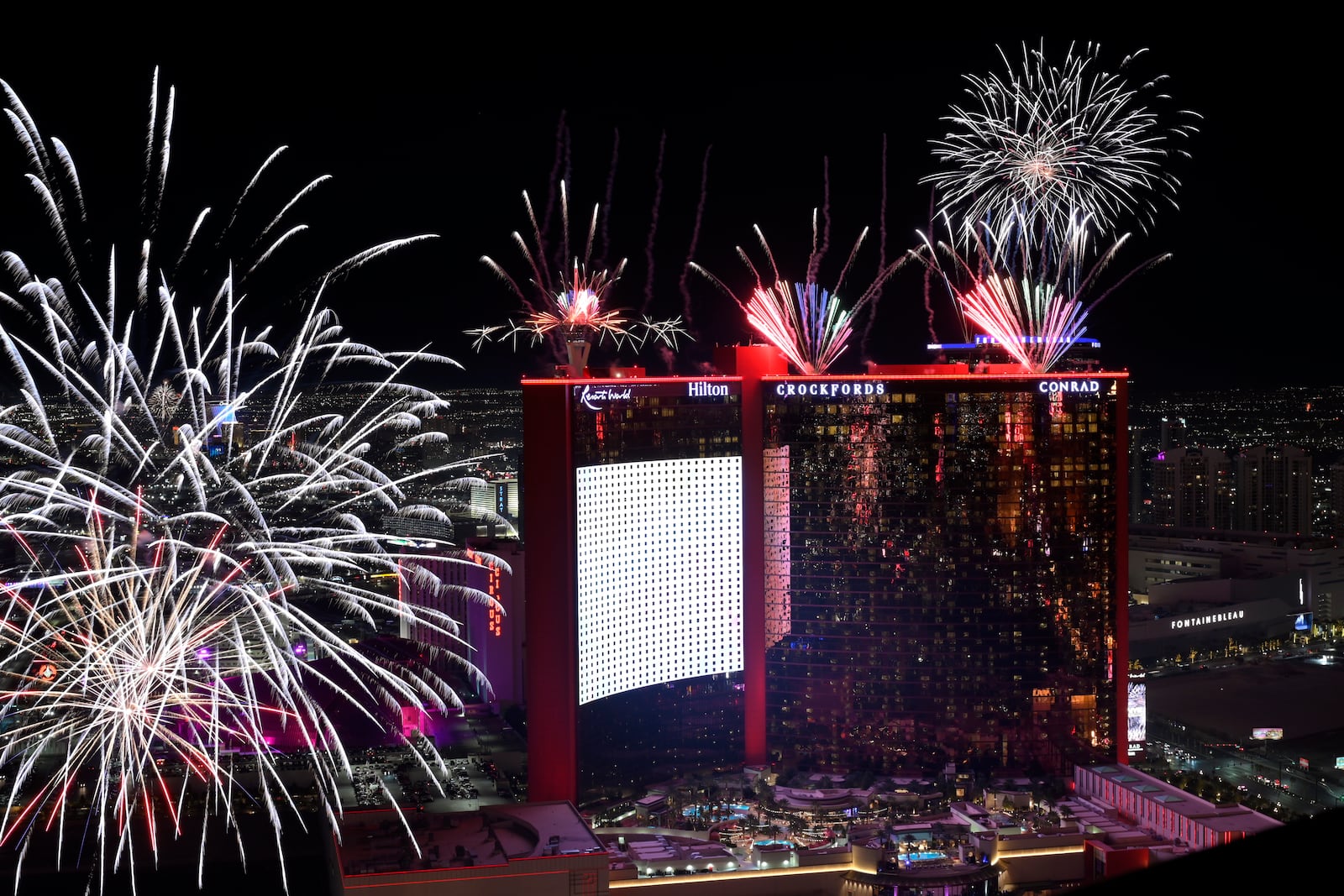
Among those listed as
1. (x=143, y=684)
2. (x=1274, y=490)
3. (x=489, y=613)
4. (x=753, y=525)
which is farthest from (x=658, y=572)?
(x=1274, y=490)

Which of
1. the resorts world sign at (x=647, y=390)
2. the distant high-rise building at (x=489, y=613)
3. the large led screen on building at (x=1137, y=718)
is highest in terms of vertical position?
the resorts world sign at (x=647, y=390)

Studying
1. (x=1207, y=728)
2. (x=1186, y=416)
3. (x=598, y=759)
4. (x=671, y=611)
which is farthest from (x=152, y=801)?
(x=1186, y=416)

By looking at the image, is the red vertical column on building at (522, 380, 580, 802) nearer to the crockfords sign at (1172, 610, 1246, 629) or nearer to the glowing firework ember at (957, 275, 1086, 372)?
the glowing firework ember at (957, 275, 1086, 372)

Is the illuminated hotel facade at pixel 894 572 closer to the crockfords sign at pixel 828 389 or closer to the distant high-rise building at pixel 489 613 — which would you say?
the crockfords sign at pixel 828 389

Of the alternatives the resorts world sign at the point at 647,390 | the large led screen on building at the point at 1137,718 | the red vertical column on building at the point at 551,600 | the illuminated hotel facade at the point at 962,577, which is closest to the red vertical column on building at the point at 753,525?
the illuminated hotel facade at the point at 962,577

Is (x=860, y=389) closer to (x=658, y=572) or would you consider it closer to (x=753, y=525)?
(x=753, y=525)

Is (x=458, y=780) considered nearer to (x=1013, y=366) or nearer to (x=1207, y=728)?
(x=1013, y=366)
